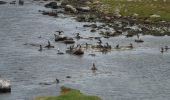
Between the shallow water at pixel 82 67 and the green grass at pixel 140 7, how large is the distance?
15.1 m

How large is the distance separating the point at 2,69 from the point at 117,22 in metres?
40.4

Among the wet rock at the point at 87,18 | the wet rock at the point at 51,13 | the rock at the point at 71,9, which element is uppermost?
the rock at the point at 71,9

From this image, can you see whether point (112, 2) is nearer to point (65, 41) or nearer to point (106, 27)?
point (106, 27)

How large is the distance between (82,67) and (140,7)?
4848 centimetres

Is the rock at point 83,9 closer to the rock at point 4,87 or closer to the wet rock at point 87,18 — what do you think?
the wet rock at point 87,18

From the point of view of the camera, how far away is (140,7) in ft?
429

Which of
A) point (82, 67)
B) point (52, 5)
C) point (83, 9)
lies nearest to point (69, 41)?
point (82, 67)

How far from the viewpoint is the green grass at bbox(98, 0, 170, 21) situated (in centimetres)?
12419

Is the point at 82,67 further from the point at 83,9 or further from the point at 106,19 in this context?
the point at 83,9

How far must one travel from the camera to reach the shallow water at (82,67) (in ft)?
238

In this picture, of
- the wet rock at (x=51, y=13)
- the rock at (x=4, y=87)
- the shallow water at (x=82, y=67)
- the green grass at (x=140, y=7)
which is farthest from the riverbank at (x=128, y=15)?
the rock at (x=4, y=87)

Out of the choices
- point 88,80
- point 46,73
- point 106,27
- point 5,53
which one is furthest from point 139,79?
point 106,27

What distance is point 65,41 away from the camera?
103438mm

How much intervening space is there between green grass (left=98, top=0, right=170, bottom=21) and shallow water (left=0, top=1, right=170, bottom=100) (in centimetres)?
1511
